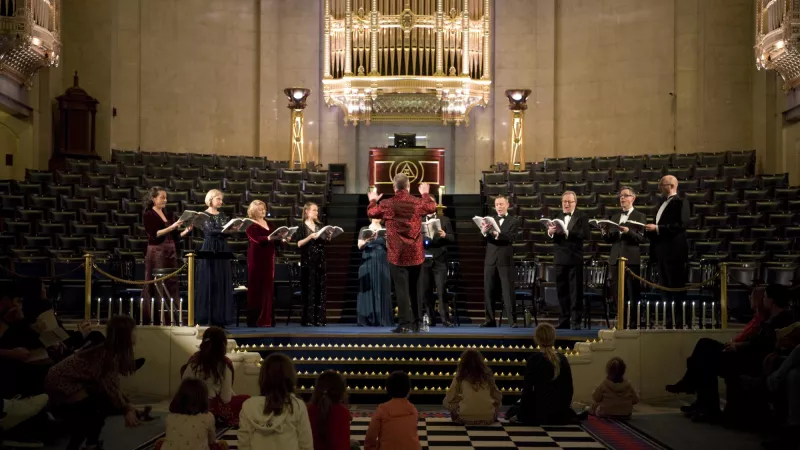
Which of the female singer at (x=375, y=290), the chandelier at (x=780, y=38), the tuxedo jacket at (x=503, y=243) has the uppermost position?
the chandelier at (x=780, y=38)

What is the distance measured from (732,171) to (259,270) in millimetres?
7480

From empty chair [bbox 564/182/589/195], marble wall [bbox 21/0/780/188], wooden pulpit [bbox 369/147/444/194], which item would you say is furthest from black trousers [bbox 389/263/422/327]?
marble wall [bbox 21/0/780/188]

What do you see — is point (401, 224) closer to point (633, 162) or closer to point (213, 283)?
point (213, 283)

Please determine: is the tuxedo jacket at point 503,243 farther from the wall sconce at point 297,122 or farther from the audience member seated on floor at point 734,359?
the wall sconce at point 297,122

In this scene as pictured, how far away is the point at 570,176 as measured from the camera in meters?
16.1

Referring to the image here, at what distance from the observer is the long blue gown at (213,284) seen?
36.1ft

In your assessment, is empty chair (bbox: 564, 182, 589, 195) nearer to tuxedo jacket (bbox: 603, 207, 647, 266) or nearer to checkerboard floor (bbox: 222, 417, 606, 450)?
Result: tuxedo jacket (bbox: 603, 207, 647, 266)

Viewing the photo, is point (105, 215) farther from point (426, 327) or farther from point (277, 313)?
point (426, 327)

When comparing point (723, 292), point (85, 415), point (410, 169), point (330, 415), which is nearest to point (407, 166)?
point (410, 169)

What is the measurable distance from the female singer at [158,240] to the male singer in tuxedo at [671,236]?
458 centimetres

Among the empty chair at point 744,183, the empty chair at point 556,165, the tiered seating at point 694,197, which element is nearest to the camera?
the tiered seating at point 694,197

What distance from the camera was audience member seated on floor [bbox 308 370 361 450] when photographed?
6.07 metres

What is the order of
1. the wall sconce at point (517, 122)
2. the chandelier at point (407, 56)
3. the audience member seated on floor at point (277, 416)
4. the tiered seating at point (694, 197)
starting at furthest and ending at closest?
1. the chandelier at point (407, 56)
2. the wall sconce at point (517, 122)
3. the tiered seating at point (694, 197)
4. the audience member seated on floor at point (277, 416)

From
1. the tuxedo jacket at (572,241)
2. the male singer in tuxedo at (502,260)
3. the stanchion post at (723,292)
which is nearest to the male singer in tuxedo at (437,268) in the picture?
the male singer in tuxedo at (502,260)
